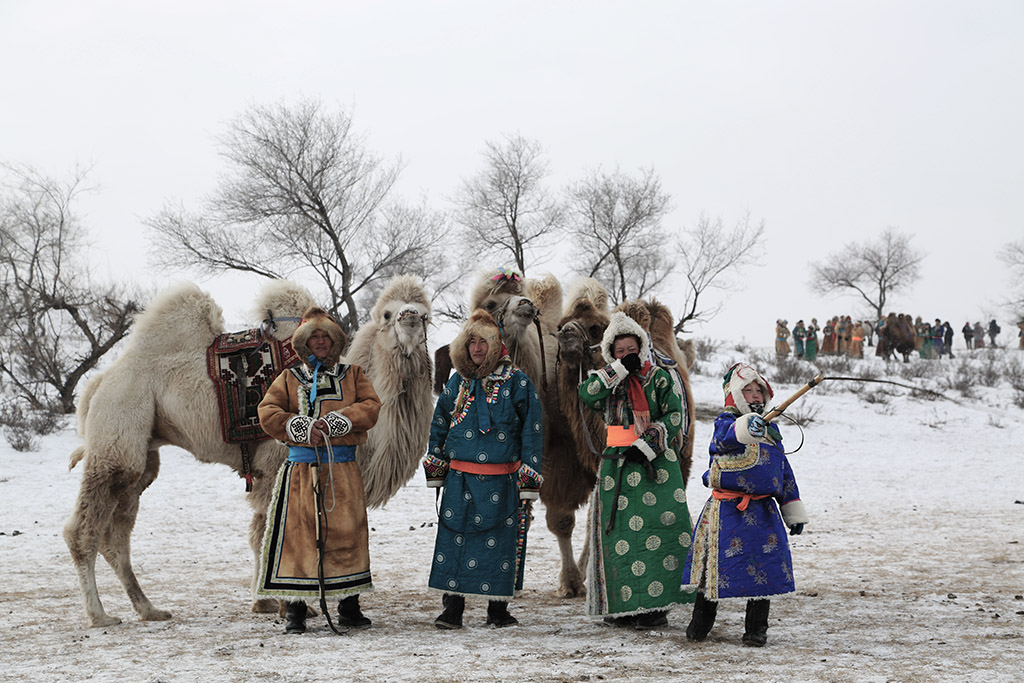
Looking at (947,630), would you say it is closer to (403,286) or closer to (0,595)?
(403,286)

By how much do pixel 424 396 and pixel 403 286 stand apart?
71 cm

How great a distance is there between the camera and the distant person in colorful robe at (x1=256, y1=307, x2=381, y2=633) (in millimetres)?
4812

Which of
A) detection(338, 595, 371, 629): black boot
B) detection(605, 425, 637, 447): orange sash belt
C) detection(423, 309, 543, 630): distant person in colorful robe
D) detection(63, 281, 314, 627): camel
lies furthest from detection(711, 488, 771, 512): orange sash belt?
detection(63, 281, 314, 627): camel

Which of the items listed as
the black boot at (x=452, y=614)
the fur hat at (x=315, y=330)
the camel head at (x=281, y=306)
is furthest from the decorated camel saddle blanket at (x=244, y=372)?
the black boot at (x=452, y=614)

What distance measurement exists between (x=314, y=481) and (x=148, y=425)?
1447 millimetres

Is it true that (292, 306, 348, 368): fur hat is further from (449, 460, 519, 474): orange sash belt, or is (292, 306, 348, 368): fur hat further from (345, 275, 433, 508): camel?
(449, 460, 519, 474): orange sash belt

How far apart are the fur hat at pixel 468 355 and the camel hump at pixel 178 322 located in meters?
1.84

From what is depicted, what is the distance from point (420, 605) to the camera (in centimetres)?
573

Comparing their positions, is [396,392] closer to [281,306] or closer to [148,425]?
[281,306]

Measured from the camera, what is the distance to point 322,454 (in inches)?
195

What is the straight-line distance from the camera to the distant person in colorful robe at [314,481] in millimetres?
4812

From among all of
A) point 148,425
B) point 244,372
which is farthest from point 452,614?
point 148,425

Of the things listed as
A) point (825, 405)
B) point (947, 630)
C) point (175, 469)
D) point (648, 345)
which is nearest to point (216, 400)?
point (648, 345)

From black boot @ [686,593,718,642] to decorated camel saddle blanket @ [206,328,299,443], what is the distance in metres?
2.76
